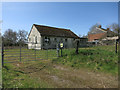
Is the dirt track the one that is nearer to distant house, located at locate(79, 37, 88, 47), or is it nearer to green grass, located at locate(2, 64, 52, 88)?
green grass, located at locate(2, 64, 52, 88)

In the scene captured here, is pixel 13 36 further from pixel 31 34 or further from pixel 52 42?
pixel 52 42

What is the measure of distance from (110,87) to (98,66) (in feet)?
6.86

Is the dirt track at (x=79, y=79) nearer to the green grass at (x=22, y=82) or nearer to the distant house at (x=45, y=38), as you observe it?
the green grass at (x=22, y=82)

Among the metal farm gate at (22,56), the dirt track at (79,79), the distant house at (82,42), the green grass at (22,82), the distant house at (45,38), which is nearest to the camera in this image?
the green grass at (22,82)

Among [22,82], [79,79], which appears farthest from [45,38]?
[79,79]

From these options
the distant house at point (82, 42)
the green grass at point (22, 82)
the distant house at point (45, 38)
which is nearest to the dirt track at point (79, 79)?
the green grass at point (22, 82)

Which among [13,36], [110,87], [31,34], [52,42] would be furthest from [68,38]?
[13,36]

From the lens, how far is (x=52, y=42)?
21.0 metres

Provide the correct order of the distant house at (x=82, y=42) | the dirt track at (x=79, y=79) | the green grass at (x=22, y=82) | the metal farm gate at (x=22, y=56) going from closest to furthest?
1. the green grass at (x=22, y=82)
2. the dirt track at (x=79, y=79)
3. the metal farm gate at (x=22, y=56)
4. the distant house at (x=82, y=42)

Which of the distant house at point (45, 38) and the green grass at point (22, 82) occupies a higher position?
the distant house at point (45, 38)

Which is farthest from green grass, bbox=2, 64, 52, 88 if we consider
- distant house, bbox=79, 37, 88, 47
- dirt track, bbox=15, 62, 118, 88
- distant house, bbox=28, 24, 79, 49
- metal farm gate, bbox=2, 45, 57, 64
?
distant house, bbox=79, 37, 88, 47

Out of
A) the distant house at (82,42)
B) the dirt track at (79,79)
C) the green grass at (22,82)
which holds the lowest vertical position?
the dirt track at (79,79)

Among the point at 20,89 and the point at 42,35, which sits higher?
Result: the point at 42,35

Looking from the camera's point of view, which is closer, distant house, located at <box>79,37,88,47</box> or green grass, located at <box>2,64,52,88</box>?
green grass, located at <box>2,64,52,88</box>
